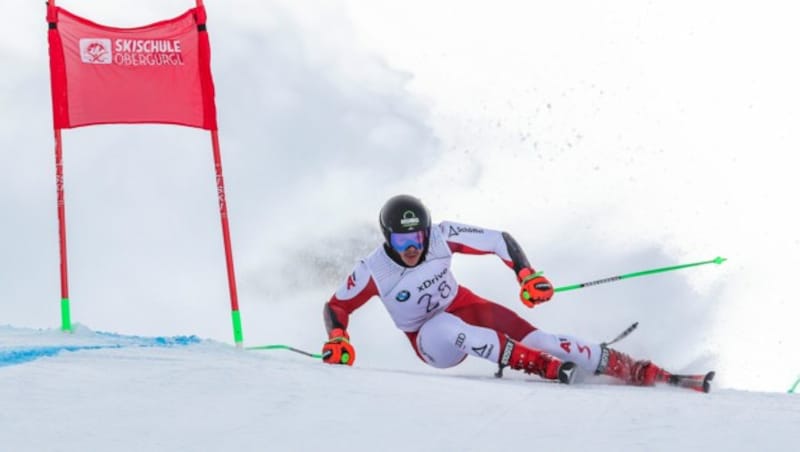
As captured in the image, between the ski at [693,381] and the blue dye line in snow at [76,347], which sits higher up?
the blue dye line in snow at [76,347]

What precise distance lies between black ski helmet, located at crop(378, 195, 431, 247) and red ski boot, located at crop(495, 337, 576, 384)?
78 cm

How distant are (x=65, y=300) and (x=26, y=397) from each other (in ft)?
10.8

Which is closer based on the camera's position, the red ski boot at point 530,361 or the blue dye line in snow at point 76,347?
the blue dye line in snow at point 76,347

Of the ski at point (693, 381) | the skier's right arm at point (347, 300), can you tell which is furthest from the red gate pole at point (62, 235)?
the ski at point (693, 381)

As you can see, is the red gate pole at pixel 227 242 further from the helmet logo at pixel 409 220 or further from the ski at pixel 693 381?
the ski at pixel 693 381

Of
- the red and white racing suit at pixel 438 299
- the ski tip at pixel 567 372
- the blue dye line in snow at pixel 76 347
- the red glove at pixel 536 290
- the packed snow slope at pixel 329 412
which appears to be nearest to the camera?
the packed snow slope at pixel 329 412

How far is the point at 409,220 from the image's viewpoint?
4.71 m

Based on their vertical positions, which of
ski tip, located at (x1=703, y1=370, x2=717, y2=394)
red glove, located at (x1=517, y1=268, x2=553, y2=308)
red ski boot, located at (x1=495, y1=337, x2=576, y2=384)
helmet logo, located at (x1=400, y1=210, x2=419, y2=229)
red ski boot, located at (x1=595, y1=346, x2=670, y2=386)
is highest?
helmet logo, located at (x1=400, y1=210, x2=419, y2=229)

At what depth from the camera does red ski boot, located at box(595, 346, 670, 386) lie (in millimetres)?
4504

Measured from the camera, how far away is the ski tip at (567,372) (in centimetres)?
418

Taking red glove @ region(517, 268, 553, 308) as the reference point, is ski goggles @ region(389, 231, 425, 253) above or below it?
above

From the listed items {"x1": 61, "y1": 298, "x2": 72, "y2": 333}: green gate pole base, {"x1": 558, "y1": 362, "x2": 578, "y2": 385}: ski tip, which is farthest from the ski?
{"x1": 61, "y1": 298, "x2": 72, "y2": 333}: green gate pole base

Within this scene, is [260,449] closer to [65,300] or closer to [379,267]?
[379,267]

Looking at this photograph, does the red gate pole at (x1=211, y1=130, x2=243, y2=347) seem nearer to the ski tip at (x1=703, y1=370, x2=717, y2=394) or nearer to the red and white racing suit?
the red and white racing suit
